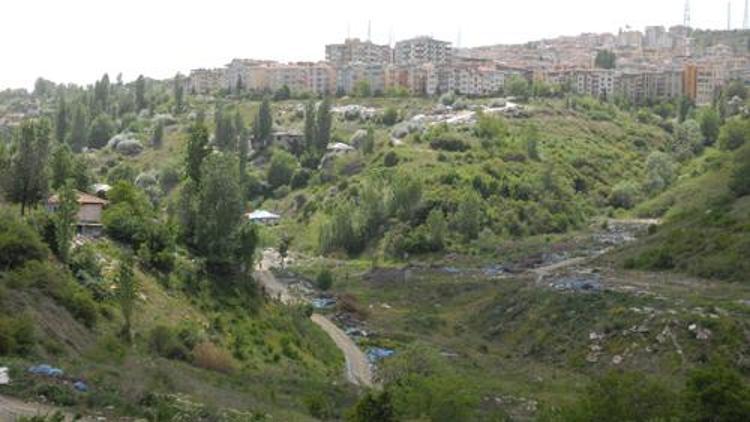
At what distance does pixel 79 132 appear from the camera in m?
99.2

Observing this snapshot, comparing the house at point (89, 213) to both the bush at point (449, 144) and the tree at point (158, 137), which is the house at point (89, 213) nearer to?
the bush at point (449, 144)

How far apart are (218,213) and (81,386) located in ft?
58.6

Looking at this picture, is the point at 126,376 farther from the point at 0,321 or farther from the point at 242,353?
the point at 242,353

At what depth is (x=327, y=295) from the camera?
50312 millimetres

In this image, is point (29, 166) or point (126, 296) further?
point (29, 166)

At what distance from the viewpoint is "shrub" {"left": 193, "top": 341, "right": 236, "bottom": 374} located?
86.5 ft

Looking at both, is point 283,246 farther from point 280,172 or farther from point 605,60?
point 605,60

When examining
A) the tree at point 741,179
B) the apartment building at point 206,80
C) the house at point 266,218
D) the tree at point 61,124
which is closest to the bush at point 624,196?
the tree at point 741,179

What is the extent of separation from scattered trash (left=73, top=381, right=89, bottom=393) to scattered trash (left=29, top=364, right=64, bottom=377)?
547mm

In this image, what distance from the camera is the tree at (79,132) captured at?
98562mm

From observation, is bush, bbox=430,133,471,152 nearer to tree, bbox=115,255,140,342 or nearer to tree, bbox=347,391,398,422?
tree, bbox=115,255,140,342

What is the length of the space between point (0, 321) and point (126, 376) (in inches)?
114

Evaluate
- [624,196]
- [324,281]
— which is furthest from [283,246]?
[624,196]

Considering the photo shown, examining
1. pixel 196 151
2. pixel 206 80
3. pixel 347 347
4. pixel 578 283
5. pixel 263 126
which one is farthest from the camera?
pixel 206 80
